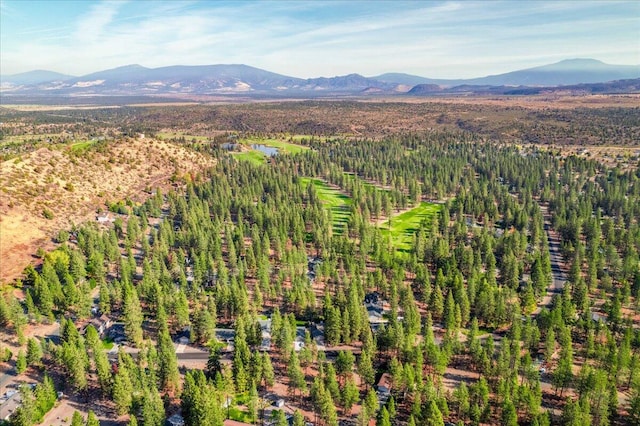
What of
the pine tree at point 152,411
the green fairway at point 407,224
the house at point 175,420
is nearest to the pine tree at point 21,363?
the pine tree at point 152,411

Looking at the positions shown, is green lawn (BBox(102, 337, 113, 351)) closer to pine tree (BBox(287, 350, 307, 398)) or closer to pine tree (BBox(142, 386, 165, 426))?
pine tree (BBox(142, 386, 165, 426))

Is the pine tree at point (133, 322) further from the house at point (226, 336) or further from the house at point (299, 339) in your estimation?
the house at point (299, 339)

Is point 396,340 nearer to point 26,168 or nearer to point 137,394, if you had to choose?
point 137,394

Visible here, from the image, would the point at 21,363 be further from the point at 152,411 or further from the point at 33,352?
the point at 152,411

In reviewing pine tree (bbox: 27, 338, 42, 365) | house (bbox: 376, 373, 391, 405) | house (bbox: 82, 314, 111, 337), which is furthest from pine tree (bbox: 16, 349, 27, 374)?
house (bbox: 376, 373, 391, 405)

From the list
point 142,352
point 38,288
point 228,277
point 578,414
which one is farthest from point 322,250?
point 578,414

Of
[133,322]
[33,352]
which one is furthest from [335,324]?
[33,352]
